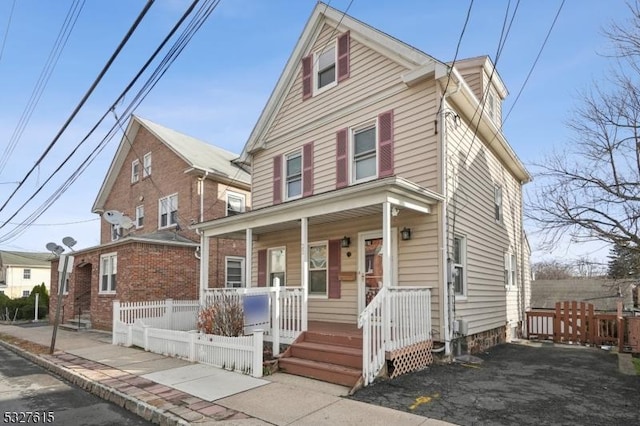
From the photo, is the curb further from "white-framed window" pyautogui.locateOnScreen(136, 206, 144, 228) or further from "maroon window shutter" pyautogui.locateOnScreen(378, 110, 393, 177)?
"white-framed window" pyautogui.locateOnScreen(136, 206, 144, 228)

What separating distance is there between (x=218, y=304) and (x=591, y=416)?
685 centimetres

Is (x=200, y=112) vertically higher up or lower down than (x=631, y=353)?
higher up

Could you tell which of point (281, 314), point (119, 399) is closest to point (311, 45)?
point (281, 314)

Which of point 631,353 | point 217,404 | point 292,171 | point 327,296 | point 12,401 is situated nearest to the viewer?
point 217,404

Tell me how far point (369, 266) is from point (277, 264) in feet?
11.2

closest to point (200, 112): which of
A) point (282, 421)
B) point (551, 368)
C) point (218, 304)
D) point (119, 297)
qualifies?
point (218, 304)

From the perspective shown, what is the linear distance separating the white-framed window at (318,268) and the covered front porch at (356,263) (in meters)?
0.03

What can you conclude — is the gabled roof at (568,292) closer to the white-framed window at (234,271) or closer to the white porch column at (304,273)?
the white-framed window at (234,271)

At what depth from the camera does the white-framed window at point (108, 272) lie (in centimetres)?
1661

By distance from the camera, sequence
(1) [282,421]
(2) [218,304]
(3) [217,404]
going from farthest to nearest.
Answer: (2) [218,304]
(3) [217,404]
(1) [282,421]

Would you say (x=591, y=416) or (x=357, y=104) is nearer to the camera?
(x=591, y=416)

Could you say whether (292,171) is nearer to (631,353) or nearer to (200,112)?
(200,112)

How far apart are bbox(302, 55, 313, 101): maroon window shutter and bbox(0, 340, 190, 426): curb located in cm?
880

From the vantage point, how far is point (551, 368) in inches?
338
